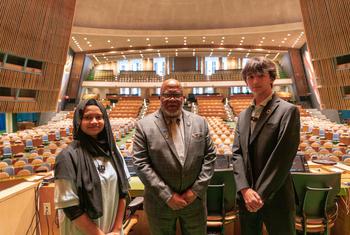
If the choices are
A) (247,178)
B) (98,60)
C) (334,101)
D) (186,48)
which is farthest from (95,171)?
(98,60)

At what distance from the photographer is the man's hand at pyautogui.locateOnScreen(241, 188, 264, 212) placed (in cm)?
198

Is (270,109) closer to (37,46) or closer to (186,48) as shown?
(37,46)

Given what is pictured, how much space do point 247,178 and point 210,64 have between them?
33.2 meters

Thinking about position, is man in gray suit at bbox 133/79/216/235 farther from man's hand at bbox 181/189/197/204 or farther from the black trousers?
the black trousers

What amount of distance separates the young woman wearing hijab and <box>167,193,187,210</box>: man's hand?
1.13ft

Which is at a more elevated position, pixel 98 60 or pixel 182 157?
pixel 98 60

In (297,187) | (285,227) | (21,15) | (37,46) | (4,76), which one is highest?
(21,15)

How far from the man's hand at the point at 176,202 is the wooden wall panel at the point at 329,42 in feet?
49.7

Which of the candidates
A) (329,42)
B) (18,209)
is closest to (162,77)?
(329,42)

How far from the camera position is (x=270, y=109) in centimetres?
210

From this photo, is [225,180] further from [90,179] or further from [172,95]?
[90,179]

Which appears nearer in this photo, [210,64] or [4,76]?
[4,76]

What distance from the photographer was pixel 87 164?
1.84 metres

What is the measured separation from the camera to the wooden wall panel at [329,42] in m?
14.1
